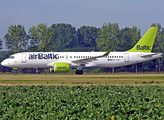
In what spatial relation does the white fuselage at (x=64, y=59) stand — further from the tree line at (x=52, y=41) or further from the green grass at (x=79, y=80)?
the tree line at (x=52, y=41)

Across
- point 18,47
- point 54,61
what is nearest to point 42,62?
point 54,61

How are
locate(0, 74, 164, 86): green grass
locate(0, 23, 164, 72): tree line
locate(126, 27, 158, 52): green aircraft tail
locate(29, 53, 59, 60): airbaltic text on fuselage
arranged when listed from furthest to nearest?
locate(0, 23, 164, 72): tree line
locate(126, 27, 158, 52): green aircraft tail
locate(29, 53, 59, 60): airbaltic text on fuselage
locate(0, 74, 164, 86): green grass

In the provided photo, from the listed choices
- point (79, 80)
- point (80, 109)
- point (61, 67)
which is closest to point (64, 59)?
point (61, 67)

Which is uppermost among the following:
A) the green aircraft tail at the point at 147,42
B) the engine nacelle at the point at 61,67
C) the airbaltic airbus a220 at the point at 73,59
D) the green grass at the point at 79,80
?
the green aircraft tail at the point at 147,42

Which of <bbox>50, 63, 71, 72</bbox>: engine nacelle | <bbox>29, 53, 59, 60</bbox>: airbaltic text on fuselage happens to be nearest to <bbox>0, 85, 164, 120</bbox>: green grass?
<bbox>50, 63, 71, 72</bbox>: engine nacelle

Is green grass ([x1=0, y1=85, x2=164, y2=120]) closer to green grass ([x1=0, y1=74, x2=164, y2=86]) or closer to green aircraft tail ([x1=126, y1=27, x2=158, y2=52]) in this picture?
green grass ([x1=0, y1=74, x2=164, y2=86])

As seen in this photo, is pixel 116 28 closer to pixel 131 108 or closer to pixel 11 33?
pixel 11 33

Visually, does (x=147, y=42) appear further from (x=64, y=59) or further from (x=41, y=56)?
(x=41, y=56)

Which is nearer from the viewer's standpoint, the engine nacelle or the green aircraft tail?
the engine nacelle

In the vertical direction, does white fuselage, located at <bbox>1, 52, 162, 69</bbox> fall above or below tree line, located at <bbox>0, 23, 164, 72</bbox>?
below

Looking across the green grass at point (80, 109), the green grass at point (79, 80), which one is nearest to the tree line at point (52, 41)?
the green grass at point (79, 80)

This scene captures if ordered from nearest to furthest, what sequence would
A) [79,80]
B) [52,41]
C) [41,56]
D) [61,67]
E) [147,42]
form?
[79,80], [61,67], [41,56], [147,42], [52,41]

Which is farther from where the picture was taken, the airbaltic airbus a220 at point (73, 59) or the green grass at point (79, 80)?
the airbaltic airbus a220 at point (73, 59)

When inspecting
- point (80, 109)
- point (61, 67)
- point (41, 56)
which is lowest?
point (80, 109)
